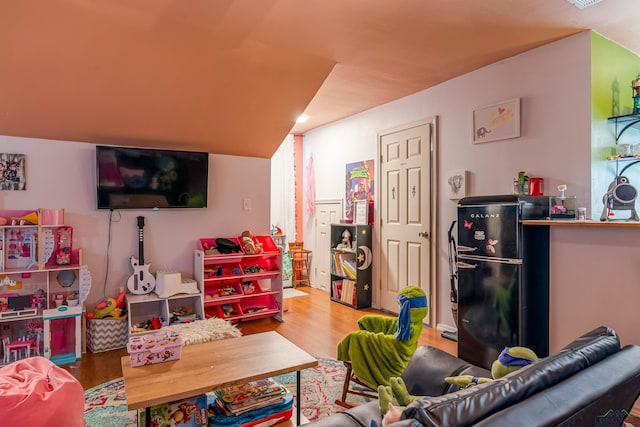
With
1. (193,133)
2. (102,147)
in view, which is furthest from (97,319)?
(193,133)

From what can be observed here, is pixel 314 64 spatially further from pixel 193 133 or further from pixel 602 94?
pixel 602 94

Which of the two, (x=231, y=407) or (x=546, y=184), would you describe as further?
(x=546, y=184)

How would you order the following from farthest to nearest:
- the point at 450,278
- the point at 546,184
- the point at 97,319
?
the point at 450,278 < the point at 97,319 < the point at 546,184

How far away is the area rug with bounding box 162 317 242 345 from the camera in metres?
2.89

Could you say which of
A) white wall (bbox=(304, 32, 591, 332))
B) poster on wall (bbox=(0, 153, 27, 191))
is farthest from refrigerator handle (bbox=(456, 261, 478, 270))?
poster on wall (bbox=(0, 153, 27, 191))

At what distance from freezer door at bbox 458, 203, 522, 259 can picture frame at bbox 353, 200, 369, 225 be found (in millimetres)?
1742

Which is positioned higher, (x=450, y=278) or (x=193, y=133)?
(x=193, y=133)

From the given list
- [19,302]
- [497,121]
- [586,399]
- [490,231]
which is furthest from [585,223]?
[19,302]

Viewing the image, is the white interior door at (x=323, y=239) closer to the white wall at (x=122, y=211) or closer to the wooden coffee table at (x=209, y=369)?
the white wall at (x=122, y=211)

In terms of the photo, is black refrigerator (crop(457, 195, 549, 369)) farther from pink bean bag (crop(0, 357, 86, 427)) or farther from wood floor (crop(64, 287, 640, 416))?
pink bean bag (crop(0, 357, 86, 427))

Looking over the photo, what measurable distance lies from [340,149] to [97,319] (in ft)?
11.6

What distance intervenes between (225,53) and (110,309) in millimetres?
2414

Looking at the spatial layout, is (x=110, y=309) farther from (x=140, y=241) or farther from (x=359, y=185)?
(x=359, y=185)

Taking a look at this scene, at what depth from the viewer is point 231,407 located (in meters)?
1.88
